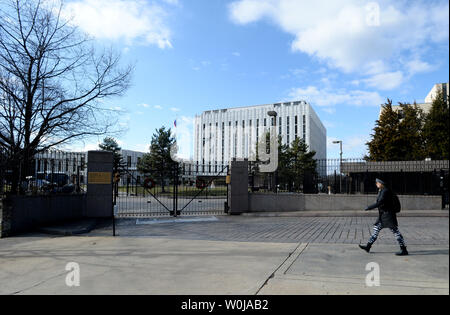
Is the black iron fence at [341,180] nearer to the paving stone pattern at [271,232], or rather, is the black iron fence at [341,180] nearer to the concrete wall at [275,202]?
the concrete wall at [275,202]

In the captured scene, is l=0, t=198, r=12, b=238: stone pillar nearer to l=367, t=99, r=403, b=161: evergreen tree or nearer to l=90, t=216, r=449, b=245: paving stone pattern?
l=90, t=216, r=449, b=245: paving stone pattern

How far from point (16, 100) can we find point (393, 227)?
44.1 ft

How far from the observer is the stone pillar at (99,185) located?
14789 millimetres

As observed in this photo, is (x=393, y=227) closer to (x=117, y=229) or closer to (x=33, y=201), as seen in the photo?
(x=117, y=229)

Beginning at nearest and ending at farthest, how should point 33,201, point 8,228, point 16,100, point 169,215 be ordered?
point 8,228
point 33,201
point 16,100
point 169,215

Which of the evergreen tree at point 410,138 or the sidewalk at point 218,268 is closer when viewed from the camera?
the sidewalk at point 218,268

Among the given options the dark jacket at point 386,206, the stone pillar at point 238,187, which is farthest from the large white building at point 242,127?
the dark jacket at point 386,206

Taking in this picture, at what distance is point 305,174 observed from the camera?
17688mm

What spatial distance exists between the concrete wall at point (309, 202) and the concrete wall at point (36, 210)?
8.30m

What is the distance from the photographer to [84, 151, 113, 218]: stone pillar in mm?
14789

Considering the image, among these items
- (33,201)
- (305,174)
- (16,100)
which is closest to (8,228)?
(33,201)

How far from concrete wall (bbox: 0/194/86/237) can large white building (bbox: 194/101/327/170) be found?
95476 millimetres

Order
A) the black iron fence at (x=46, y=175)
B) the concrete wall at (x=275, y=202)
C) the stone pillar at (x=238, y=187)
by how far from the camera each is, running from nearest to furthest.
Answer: the black iron fence at (x=46, y=175), the stone pillar at (x=238, y=187), the concrete wall at (x=275, y=202)

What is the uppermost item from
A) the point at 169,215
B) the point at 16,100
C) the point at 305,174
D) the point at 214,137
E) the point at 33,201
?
the point at 214,137
